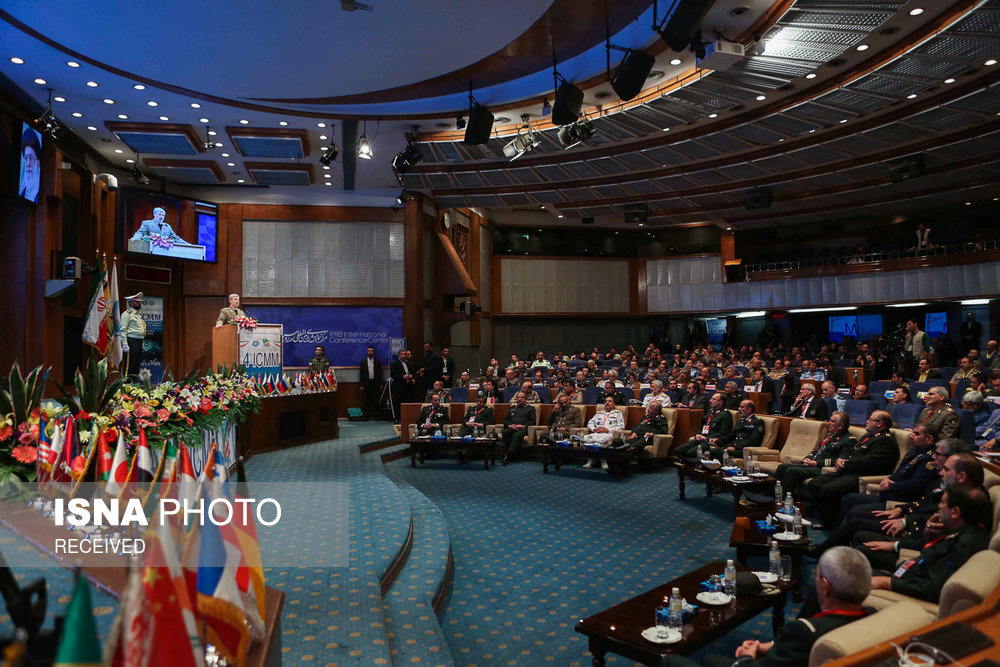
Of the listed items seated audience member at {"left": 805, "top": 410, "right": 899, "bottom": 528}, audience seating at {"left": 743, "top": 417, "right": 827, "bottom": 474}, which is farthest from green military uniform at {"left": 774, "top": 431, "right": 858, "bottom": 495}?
audience seating at {"left": 743, "top": 417, "right": 827, "bottom": 474}

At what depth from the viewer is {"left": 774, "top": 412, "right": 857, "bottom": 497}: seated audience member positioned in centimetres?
621

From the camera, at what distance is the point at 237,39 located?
22.1 feet

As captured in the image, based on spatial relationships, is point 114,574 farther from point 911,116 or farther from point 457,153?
point 911,116

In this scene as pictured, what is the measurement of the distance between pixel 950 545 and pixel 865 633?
5.55 ft

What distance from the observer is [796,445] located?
7.45 meters

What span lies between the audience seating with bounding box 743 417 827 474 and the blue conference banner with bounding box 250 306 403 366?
7.95 m

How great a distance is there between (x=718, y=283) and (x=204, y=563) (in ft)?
61.8

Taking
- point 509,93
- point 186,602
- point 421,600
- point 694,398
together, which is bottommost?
point 421,600

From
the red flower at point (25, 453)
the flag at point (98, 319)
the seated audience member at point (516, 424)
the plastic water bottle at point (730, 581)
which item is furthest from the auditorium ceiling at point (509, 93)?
the plastic water bottle at point (730, 581)

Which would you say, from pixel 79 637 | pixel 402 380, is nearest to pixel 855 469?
pixel 79 637

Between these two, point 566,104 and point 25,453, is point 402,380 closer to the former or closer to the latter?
point 566,104

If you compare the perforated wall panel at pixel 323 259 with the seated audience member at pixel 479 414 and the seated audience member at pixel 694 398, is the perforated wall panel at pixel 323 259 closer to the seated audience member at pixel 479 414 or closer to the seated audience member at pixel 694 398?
the seated audience member at pixel 479 414

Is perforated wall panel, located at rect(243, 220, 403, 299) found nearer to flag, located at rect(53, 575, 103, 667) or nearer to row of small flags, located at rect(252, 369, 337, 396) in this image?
row of small flags, located at rect(252, 369, 337, 396)

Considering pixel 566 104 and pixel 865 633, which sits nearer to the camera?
pixel 865 633
